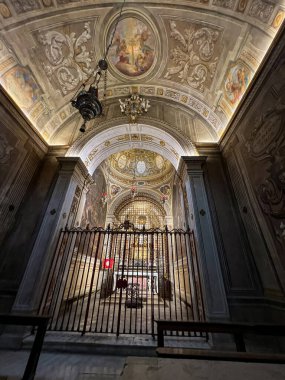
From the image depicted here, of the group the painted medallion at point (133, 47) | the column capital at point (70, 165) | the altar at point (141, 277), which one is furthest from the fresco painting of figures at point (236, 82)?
the altar at point (141, 277)

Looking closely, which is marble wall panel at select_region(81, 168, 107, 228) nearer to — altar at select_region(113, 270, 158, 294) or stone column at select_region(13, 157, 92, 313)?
stone column at select_region(13, 157, 92, 313)

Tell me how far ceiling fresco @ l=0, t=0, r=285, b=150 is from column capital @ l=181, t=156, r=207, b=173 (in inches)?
43.3

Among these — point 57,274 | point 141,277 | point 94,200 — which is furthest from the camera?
point 94,200

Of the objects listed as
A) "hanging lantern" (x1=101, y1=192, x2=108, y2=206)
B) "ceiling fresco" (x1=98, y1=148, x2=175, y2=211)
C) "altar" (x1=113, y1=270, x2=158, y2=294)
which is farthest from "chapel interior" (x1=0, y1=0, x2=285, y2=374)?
"ceiling fresco" (x1=98, y1=148, x2=175, y2=211)

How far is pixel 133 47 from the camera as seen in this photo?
6.40m

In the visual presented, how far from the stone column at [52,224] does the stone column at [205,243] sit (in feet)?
14.2

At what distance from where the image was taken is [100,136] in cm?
754

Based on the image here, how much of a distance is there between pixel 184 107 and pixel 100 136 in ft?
13.6

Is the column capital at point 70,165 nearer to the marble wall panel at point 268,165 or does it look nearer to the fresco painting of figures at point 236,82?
the marble wall panel at point 268,165

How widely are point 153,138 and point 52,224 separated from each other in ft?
19.1

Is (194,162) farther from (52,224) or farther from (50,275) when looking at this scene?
(50,275)

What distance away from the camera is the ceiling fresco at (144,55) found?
482 centimetres

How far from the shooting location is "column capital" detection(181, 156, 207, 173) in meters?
6.11

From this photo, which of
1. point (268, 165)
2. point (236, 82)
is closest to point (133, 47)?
point (236, 82)
